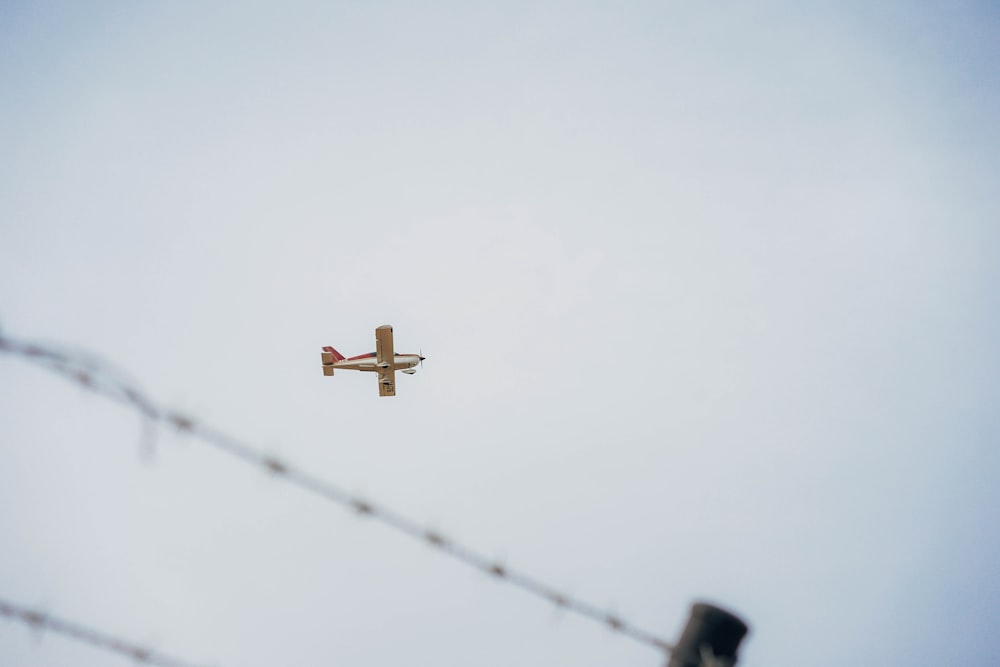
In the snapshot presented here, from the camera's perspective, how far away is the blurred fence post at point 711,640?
5.57m

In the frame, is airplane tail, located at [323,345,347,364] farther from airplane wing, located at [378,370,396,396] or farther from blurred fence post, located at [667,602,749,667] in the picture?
blurred fence post, located at [667,602,749,667]

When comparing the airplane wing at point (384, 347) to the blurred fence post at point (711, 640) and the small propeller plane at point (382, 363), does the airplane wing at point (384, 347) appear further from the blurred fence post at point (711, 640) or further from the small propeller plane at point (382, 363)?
the blurred fence post at point (711, 640)

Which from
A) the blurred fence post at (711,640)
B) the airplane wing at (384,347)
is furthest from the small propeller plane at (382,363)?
the blurred fence post at (711,640)

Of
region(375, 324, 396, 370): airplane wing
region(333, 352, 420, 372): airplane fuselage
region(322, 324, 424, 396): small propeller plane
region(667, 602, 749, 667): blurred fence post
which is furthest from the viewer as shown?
region(333, 352, 420, 372): airplane fuselage

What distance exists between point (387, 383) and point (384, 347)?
2.82 metres

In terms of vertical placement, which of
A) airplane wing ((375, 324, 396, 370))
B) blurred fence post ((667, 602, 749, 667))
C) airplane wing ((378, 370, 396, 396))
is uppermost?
airplane wing ((375, 324, 396, 370))

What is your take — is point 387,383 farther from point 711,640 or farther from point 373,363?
point 711,640

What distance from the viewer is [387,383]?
31.1 m

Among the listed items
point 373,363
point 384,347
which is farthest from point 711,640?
point 373,363

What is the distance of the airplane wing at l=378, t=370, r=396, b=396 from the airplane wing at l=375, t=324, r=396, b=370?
786mm

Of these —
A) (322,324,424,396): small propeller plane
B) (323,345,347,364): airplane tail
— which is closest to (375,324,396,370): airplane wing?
(322,324,424,396): small propeller plane

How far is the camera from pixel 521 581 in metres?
5.39

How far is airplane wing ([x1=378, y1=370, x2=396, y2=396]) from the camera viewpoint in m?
30.6

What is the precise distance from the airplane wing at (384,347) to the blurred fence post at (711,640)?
78.5 ft
